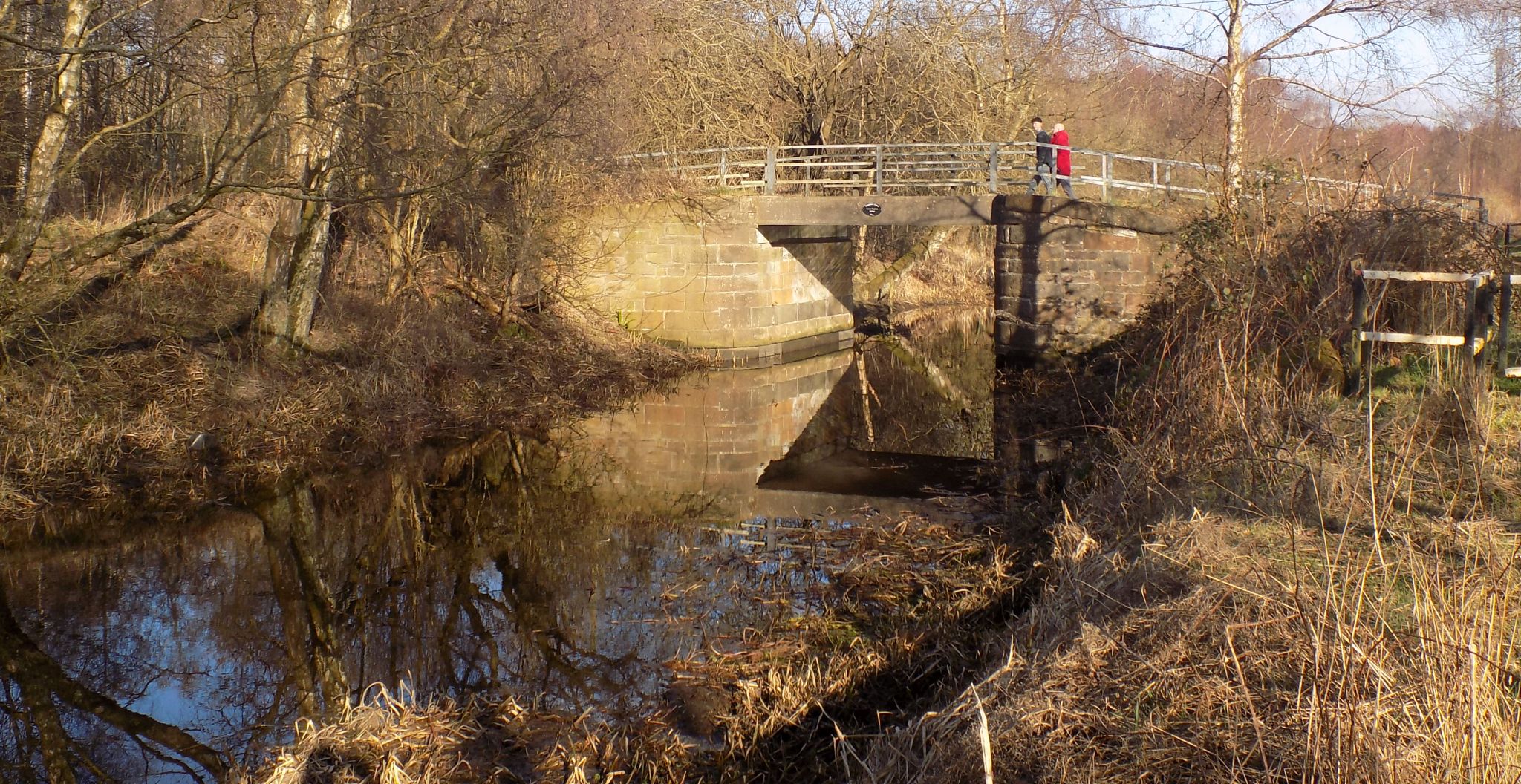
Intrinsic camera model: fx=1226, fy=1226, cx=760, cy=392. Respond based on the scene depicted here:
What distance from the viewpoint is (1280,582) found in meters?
4.66

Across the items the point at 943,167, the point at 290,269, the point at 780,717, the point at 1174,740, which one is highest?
the point at 943,167

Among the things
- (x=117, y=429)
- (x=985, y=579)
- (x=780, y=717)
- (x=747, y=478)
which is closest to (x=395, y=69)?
(x=117, y=429)

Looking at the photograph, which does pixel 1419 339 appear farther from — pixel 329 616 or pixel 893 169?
pixel 893 169

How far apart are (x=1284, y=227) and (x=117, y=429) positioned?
33.6ft

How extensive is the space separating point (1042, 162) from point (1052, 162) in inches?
6.0

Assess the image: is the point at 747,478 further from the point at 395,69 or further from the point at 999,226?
the point at 999,226

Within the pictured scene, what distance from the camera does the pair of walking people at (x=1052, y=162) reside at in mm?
17656

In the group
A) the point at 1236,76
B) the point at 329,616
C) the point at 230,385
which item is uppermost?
the point at 1236,76

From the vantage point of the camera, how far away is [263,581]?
823cm

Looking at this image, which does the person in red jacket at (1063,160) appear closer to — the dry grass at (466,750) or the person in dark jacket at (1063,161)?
the person in dark jacket at (1063,161)

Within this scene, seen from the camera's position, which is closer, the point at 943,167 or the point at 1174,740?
the point at 1174,740

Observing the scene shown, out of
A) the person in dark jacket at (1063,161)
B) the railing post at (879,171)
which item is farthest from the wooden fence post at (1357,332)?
the railing post at (879,171)

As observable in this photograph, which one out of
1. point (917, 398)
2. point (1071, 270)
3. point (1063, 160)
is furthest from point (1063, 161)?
point (917, 398)

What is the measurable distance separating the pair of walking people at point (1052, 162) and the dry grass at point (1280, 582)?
7.71 m
